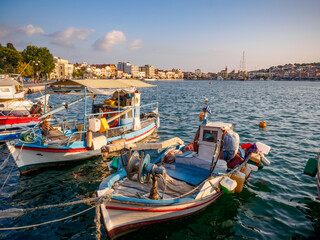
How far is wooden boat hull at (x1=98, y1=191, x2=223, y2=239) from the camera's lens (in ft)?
22.4

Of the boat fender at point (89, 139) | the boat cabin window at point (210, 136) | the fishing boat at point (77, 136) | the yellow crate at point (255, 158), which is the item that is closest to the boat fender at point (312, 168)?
the yellow crate at point (255, 158)

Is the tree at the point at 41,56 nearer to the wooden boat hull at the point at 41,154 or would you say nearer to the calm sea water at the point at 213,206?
the calm sea water at the point at 213,206

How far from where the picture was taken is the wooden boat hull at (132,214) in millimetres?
6832

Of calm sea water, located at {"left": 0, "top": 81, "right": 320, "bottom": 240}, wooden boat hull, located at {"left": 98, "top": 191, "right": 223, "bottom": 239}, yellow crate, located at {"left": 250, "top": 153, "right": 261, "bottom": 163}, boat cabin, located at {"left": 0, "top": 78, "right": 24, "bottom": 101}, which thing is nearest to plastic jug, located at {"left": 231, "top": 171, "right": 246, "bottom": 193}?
calm sea water, located at {"left": 0, "top": 81, "right": 320, "bottom": 240}

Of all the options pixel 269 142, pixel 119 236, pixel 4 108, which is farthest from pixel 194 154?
pixel 4 108

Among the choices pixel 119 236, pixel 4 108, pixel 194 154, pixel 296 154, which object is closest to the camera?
pixel 119 236

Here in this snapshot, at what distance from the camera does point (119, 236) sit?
7.23 m

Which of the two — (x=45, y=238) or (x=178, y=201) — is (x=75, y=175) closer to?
(x=45, y=238)

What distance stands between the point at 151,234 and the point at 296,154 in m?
13.2

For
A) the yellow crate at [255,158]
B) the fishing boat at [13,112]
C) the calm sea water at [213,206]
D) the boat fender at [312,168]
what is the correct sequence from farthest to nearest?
the fishing boat at [13,112], the yellow crate at [255,158], the boat fender at [312,168], the calm sea water at [213,206]

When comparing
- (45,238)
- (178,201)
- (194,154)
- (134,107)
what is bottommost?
(45,238)

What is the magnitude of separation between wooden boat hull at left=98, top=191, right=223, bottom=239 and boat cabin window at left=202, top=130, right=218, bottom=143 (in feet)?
11.2

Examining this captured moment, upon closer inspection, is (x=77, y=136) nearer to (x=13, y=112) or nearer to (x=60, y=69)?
(x=13, y=112)

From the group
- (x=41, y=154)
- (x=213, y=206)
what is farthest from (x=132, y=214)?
(x=41, y=154)
